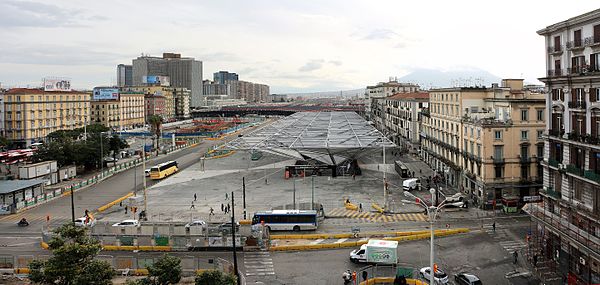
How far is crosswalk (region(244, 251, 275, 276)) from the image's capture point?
36.9 metres

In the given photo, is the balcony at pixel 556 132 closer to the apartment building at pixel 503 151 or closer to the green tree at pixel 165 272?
the apartment building at pixel 503 151

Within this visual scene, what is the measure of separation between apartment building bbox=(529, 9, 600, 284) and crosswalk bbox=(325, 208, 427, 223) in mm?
A: 14797

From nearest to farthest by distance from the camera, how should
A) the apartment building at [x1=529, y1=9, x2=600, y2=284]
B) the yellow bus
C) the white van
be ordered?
the apartment building at [x1=529, y1=9, x2=600, y2=284] → the white van → the yellow bus

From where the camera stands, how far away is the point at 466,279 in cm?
3322

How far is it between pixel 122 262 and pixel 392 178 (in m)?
50.6

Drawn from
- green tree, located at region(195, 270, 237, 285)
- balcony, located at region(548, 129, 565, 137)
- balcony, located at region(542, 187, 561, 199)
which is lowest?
green tree, located at region(195, 270, 237, 285)

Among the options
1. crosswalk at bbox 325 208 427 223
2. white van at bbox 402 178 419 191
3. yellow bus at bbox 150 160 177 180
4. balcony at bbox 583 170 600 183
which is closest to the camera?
balcony at bbox 583 170 600 183

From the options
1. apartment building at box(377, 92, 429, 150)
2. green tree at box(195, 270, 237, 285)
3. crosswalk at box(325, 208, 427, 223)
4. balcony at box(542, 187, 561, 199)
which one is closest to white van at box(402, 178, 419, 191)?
crosswalk at box(325, 208, 427, 223)

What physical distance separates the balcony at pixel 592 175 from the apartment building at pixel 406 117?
68101 millimetres

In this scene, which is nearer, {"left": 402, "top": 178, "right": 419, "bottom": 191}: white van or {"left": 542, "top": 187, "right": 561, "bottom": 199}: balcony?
{"left": 542, "top": 187, "right": 561, "bottom": 199}: balcony

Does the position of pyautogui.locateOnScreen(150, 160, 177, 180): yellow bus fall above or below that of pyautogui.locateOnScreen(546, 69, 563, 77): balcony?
below

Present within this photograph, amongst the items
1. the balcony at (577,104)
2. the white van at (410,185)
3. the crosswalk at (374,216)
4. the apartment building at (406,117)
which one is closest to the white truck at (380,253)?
the crosswalk at (374,216)

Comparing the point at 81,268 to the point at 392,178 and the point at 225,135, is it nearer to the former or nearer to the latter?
the point at 392,178

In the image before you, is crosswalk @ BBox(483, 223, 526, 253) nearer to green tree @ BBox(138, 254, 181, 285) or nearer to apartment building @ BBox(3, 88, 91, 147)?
green tree @ BBox(138, 254, 181, 285)
